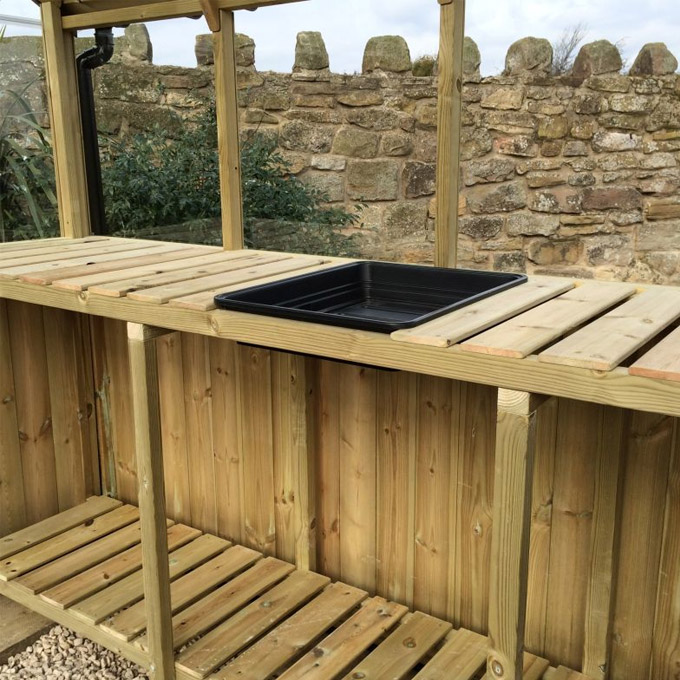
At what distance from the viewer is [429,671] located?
6.71 ft

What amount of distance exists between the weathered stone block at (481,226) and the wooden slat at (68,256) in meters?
1.04

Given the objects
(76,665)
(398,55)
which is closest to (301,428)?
(76,665)

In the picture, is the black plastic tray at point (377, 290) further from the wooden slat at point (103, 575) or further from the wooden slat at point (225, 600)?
the wooden slat at point (103, 575)

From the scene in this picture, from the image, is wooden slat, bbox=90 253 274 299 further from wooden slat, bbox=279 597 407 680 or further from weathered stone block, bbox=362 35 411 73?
wooden slat, bbox=279 597 407 680

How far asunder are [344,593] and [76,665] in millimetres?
834

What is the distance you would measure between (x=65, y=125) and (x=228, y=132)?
2.54 ft

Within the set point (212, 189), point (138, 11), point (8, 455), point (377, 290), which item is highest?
point (138, 11)

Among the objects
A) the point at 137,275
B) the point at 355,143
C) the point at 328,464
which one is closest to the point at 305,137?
the point at 355,143

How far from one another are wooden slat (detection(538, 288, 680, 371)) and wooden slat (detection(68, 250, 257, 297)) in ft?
3.49

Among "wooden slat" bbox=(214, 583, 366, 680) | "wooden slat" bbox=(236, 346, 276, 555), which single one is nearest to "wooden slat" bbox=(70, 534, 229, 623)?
"wooden slat" bbox=(236, 346, 276, 555)

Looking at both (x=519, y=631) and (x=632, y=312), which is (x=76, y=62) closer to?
(x=632, y=312)

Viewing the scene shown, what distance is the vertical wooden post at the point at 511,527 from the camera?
1399 mm

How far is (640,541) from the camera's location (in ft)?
6.20

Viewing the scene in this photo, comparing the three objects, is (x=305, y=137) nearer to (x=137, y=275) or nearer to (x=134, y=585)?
(x=137, y=275)
